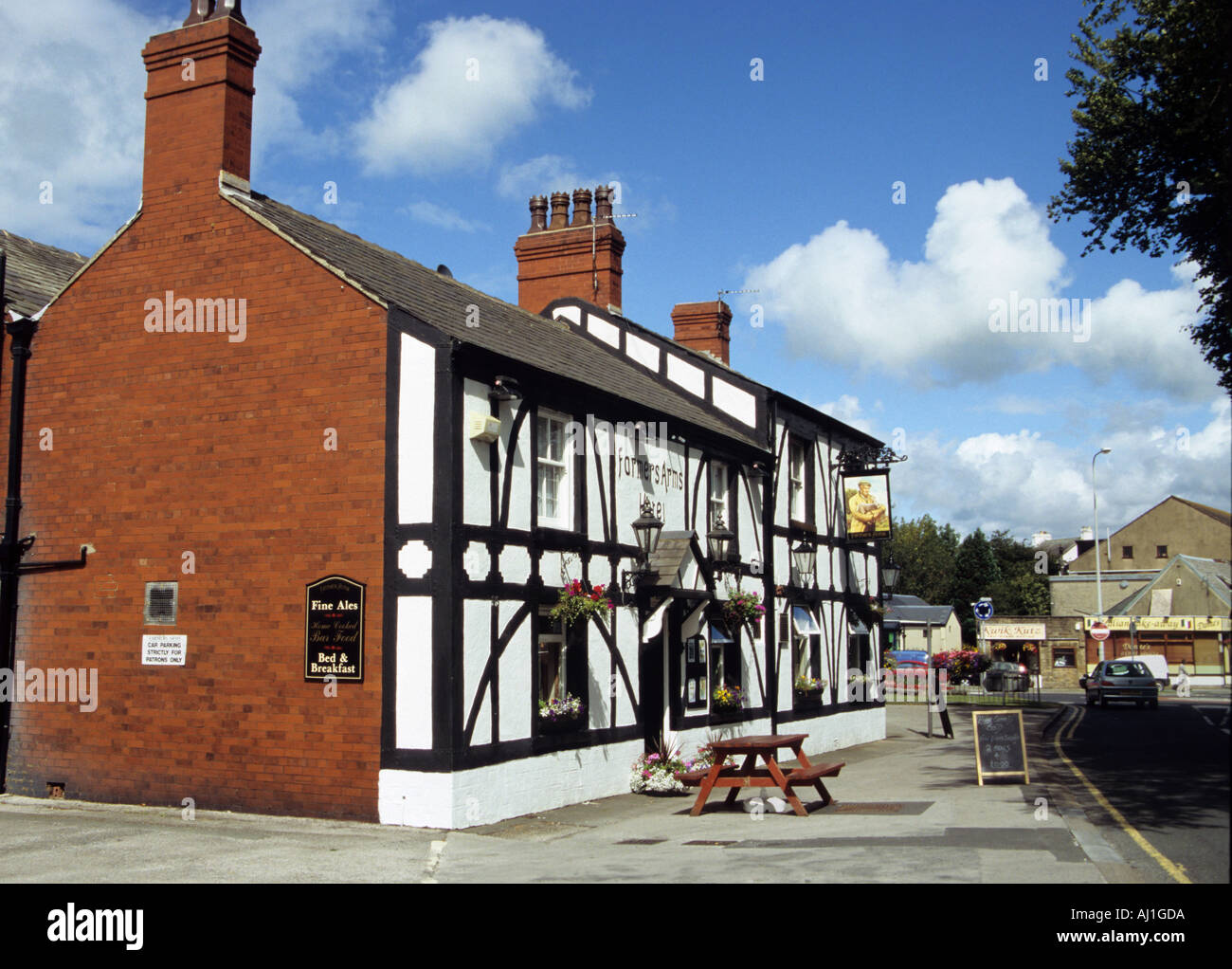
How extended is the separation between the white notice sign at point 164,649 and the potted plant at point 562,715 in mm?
4566

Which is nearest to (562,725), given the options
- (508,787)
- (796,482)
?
(508,787)

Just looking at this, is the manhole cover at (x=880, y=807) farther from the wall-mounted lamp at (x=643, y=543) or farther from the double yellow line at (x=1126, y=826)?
the wall-mounted lamp at (x=643, y=543)

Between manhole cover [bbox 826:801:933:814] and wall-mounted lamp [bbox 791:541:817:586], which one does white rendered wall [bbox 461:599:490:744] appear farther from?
wall-mounted lamp [bbox 791:541:817:586]

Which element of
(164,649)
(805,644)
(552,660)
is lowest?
(805,644)

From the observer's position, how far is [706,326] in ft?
91.7

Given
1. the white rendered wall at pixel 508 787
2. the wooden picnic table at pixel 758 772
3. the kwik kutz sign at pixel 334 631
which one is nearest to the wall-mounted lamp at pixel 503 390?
the kwik kutz sign at pixel 334 631

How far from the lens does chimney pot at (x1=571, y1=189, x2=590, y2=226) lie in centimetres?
2394

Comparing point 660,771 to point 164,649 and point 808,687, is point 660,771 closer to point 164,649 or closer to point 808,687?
point 164,649

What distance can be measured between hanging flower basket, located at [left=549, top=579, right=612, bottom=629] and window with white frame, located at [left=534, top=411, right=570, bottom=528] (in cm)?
96

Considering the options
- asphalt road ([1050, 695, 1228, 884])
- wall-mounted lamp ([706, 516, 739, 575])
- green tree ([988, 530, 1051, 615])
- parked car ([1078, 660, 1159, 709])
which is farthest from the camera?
green tree ([988, 530, 1051, 615])

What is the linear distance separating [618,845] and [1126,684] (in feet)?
99.0

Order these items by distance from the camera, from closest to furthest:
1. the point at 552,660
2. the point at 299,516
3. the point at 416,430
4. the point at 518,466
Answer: the point at 416,430, the point at 299,516, the point at 518,466, the point at 552,660

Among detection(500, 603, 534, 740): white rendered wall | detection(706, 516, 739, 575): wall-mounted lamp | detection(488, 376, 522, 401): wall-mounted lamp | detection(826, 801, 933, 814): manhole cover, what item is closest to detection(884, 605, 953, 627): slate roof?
detection(706, 516, 739, 575): wall-mounted lamp

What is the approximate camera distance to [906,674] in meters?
47.2
